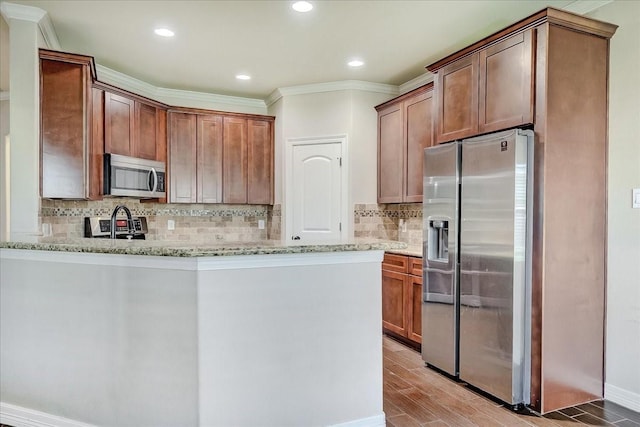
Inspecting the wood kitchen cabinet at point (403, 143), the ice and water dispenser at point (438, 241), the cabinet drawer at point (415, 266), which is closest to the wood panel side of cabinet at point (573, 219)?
the ice and water dispenser at point (438, 241)

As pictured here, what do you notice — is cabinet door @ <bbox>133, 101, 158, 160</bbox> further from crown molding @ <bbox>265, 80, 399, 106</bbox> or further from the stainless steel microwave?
crown molding @ <bbox>265, 80, 399, 106</bbox>

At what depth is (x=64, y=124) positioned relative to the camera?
336 cm

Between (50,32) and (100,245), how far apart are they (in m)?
2.30

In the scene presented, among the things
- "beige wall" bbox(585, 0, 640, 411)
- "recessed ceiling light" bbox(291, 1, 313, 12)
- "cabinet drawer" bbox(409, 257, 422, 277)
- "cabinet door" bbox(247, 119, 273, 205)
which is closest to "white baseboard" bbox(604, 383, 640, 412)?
"beige wall" bbox(585, 0, 640, 411)

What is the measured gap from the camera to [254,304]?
205 cm

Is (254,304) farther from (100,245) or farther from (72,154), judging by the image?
(72,154)

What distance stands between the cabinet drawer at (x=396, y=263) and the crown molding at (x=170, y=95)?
103 inches

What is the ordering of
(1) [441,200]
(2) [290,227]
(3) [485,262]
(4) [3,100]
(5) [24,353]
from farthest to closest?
(4) [3,100], (2) [290,227], (1) [441,200], (3) [485,262], (5) [24,353]

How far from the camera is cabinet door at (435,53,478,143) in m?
2.99

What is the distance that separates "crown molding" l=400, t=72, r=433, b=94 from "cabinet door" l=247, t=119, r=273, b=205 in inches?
64.5

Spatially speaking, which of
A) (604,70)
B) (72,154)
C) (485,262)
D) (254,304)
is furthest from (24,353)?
(604,70)

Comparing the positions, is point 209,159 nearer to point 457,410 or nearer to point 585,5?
point 457,410

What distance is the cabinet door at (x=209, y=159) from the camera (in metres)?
4.96

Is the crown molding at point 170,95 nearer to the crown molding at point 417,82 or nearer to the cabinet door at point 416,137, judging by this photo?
the crown molding at point 417,82
